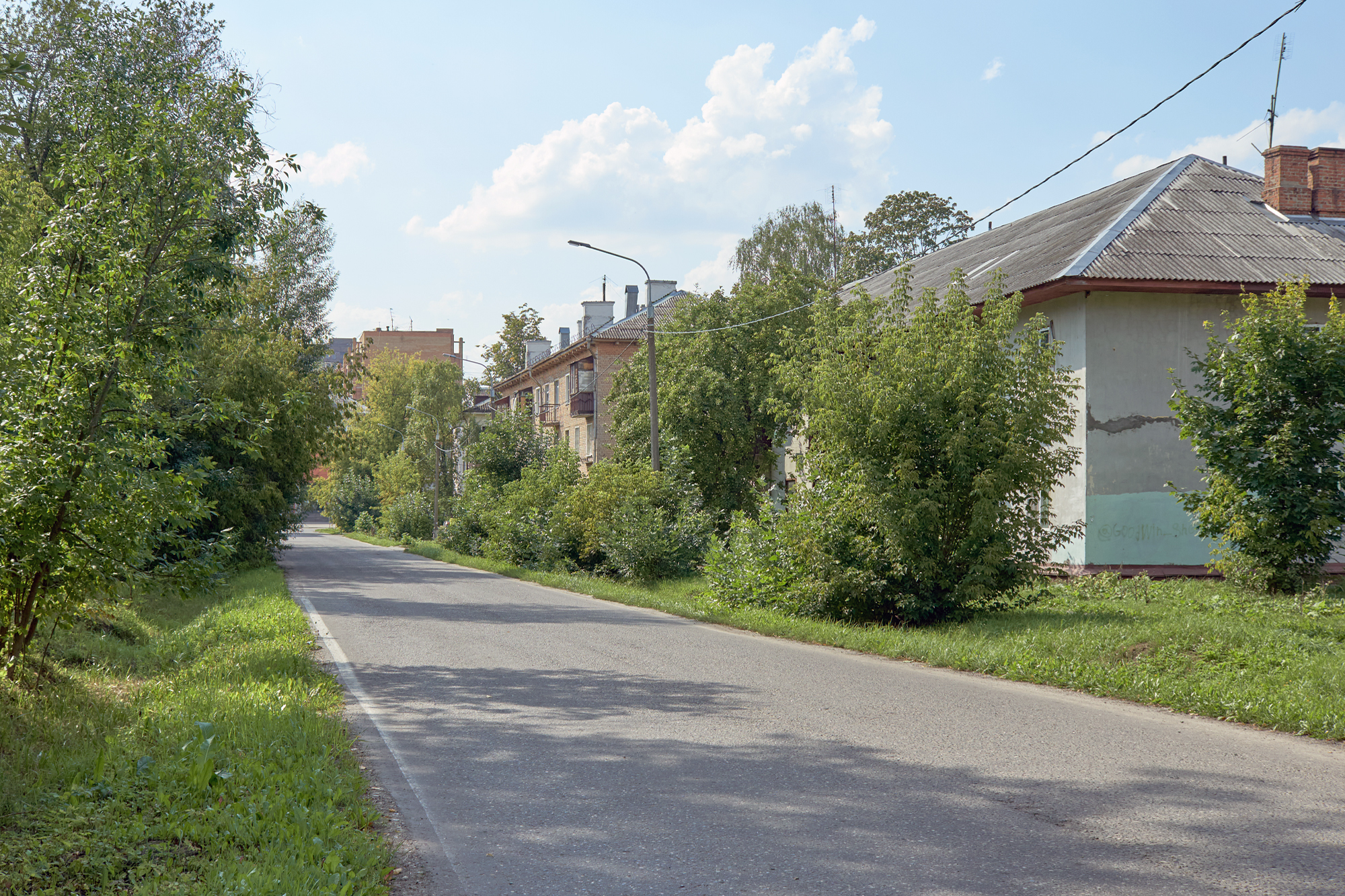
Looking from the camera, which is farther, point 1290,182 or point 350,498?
point 350,498

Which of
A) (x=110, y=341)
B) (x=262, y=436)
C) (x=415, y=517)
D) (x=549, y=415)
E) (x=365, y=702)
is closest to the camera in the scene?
(x=110, y=341)

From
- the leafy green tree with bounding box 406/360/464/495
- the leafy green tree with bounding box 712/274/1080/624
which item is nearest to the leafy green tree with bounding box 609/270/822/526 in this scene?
the leafy green tree with bounding box 712/274/1080/624

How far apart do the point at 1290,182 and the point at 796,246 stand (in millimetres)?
32516

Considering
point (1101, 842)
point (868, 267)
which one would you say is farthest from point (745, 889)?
point (868, 267)

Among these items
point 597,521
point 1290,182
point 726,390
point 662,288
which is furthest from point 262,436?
point 662,288

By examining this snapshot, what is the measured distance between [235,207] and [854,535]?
8.62m

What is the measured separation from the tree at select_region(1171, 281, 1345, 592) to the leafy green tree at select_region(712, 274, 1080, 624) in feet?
6.63

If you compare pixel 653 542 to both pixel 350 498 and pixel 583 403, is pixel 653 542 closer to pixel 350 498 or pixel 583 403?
pixel 583 403

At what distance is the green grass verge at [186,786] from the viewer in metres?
4.53

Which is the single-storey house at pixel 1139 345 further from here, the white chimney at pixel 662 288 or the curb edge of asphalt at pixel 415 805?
the white chimney at pixel 662 288

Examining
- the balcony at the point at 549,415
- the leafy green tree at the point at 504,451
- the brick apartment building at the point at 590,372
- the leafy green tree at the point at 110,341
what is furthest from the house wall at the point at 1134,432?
the balcony at the point at 549,415

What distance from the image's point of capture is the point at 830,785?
6086 mm

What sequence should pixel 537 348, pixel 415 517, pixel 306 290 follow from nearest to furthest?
pixel 306 290 → pixel 415 517 → pixel 537 348

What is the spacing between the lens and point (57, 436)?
802cm
